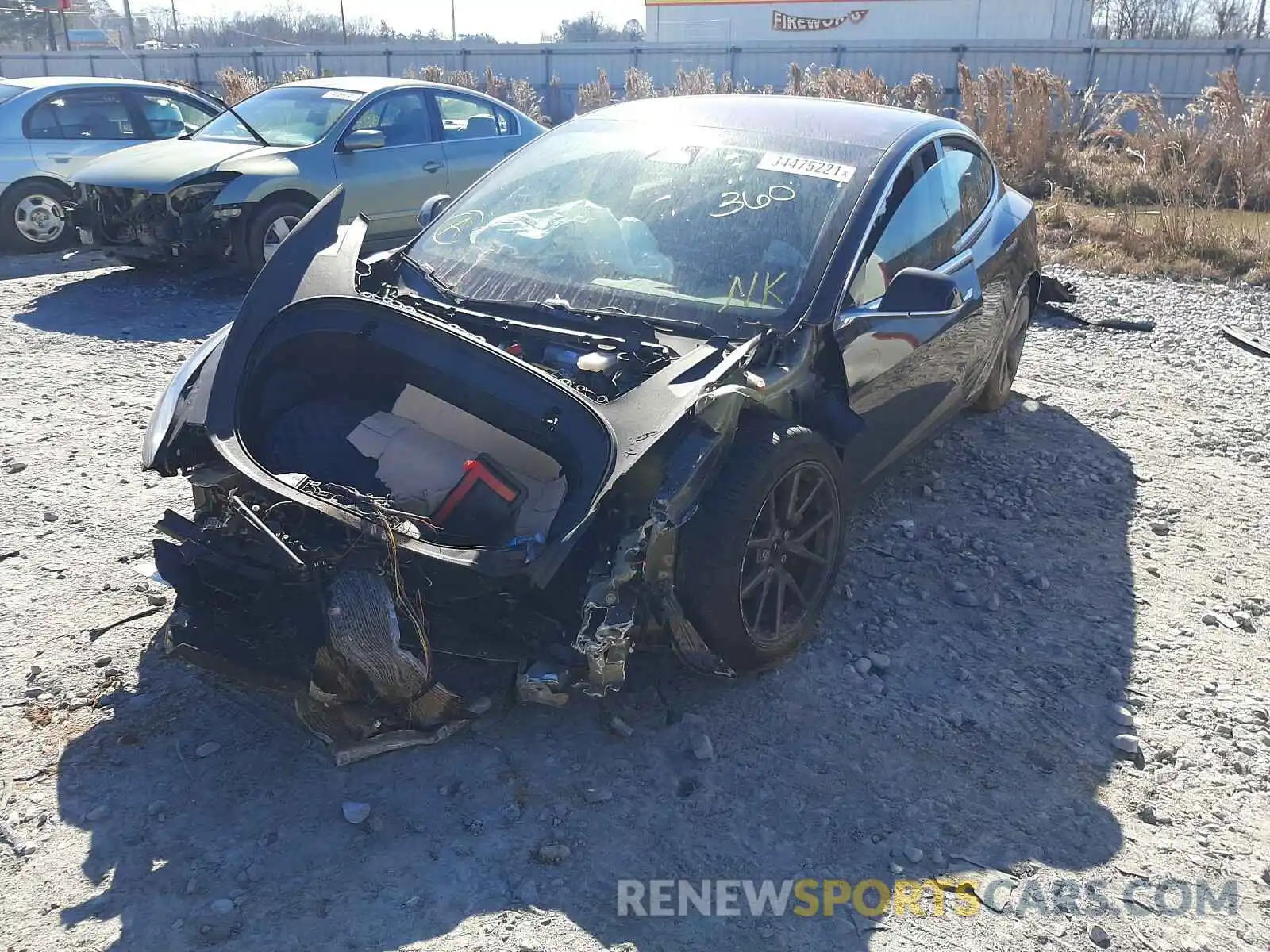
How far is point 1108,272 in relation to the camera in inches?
381

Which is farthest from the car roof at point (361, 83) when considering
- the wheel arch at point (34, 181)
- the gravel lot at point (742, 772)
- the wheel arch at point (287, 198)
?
the gravel lot at point (742, 772)

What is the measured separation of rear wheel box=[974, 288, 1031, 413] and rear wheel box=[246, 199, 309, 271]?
5.41m

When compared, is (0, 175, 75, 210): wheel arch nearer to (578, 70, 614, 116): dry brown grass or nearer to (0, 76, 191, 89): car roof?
(0, 76, 191, 89): car roof

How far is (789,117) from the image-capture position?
4.39m

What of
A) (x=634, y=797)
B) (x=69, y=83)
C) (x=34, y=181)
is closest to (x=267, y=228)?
(x=34, y=181)

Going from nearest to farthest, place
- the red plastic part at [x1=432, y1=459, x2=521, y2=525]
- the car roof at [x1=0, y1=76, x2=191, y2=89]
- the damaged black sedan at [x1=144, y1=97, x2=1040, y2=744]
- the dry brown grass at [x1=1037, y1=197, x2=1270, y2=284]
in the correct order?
1. the damaged black sedan at [x1=144, y1=97, x2=1040, y2=744]
2. the red plastic part at [x1=432, y1=459, x2=521, y2=525]
3. the dry brown grass at [x1=1037, y1=197, x2=1270, y2=284]
4. the car roof at [x1=0, y1=76, x2=191, y2=89]

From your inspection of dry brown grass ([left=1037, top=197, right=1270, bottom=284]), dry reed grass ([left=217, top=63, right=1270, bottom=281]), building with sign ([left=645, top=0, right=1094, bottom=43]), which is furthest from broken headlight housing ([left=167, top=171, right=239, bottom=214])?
building with sign ([left=645, top=0, right=1094, bottom=43])

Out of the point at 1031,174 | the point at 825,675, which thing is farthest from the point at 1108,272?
the point at 825,675

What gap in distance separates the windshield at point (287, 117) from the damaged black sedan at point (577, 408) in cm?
477

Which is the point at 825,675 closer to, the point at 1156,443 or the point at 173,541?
the point at 173,541

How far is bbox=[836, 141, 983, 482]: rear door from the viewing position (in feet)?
12.3

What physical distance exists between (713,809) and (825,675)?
0.81m

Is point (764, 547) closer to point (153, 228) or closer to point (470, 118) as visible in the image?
point (153, 228)

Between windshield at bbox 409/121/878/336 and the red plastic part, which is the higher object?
windshield at bbox 409/121/878/336
